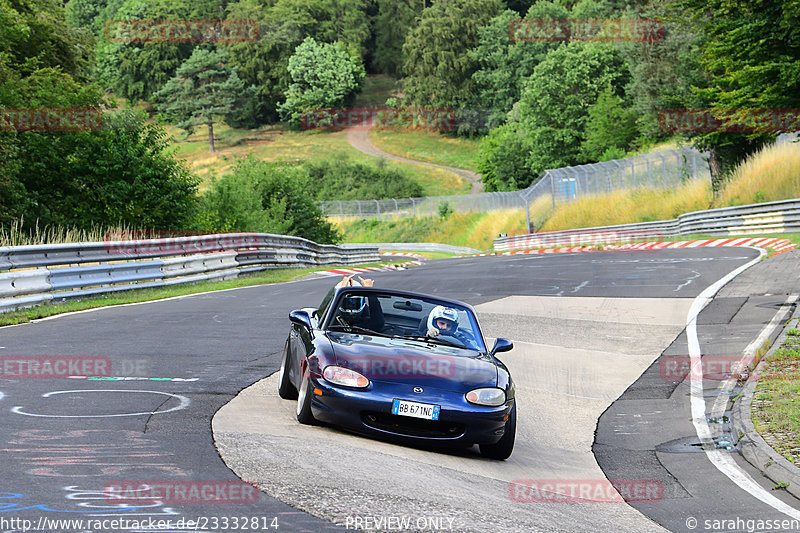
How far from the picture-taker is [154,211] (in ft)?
95.3

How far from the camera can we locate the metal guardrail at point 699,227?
34812 millimetres

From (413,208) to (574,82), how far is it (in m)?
17.7

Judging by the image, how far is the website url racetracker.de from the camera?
4605mm

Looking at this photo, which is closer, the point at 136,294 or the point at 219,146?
the point at 136,294

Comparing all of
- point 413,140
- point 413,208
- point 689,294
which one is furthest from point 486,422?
point 413,140

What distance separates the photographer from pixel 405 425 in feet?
24.8

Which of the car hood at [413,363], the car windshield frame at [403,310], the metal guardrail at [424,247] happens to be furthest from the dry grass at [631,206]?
the car hood at [413,363]

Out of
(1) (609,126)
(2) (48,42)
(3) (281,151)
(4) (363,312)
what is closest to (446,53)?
(3) (281,151)

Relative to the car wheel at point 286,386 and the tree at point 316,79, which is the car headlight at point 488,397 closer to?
the car wheel at point 286,386

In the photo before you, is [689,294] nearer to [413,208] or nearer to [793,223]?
[793,223]

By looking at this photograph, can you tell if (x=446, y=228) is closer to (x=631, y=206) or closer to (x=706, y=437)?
(x=631, y=206)

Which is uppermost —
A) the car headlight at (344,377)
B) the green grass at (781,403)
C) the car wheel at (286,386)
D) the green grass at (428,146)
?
the green grass at (428,146)

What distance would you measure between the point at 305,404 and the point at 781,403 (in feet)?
16.0

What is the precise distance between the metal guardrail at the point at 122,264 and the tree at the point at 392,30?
136m
